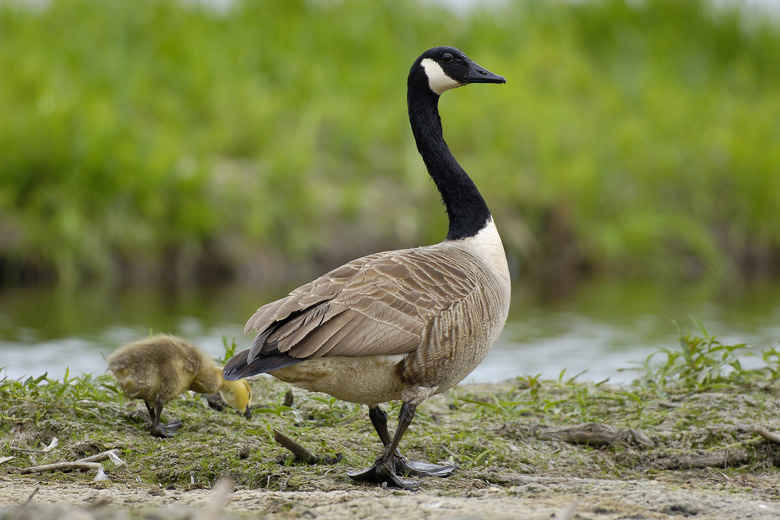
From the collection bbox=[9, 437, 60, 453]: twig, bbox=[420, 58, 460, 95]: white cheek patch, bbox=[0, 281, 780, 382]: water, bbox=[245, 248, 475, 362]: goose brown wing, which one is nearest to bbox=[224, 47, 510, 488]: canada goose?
bbox=[245, 248, 475, 362]: goose brown wing

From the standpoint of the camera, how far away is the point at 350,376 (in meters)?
4.68

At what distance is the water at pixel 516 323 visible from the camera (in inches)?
359

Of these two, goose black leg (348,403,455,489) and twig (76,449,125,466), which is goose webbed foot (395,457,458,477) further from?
twig (76,449,125,466)

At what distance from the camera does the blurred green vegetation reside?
14.6m

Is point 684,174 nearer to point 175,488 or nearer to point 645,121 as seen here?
point 645,121

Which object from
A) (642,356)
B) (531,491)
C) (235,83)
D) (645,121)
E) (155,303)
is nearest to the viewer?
(531,491)

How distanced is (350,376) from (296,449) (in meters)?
0.59

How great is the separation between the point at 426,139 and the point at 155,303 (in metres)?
7.41

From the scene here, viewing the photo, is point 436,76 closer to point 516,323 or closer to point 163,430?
point 163,430

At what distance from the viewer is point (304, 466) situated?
495 cm

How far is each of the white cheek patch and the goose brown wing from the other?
5.68 feet

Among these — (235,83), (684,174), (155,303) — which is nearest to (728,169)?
(684,174)

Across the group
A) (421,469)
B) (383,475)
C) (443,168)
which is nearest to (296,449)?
(383,475)

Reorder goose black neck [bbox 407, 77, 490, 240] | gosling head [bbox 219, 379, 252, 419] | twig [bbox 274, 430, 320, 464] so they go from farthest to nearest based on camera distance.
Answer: goose black neck [bbox 407, 77, 490, 240] < gosling head [bbox 219, 379, 252, 419] < twig [bbox 274, 430, 320, 464]
